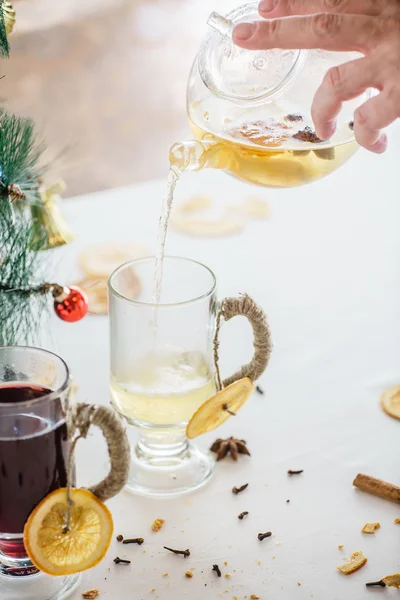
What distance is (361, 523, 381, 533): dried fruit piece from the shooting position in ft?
3.04

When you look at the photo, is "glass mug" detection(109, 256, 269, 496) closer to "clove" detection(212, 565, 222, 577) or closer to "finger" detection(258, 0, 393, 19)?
"clove" detection(212, 565, 222, 577)

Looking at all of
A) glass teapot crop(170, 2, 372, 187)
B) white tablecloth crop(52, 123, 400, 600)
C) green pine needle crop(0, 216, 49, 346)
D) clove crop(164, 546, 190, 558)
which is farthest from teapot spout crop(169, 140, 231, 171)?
clove crop(164, 546, 190, 558)

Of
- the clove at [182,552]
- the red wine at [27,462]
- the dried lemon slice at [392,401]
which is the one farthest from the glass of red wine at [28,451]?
the dried lemon slice at [392,401]

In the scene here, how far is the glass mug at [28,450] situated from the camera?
815 mm

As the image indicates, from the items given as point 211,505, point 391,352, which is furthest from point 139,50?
point 211,505

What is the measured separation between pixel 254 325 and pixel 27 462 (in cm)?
31

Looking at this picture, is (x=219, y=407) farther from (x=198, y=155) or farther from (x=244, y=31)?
(x=244, y=31)

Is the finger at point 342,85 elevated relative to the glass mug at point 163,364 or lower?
elevated

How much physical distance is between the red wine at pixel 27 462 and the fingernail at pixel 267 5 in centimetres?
51

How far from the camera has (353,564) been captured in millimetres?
876

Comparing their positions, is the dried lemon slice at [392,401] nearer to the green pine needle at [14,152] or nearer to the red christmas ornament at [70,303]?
the red christmas ornament at [70,303]

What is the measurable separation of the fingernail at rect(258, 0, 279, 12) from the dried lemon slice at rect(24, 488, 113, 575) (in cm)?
58

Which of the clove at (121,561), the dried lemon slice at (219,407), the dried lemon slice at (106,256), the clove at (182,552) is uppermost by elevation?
the dried lemon slice at (219,407)

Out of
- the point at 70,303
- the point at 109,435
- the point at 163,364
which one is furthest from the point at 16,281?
the point at 109,435
